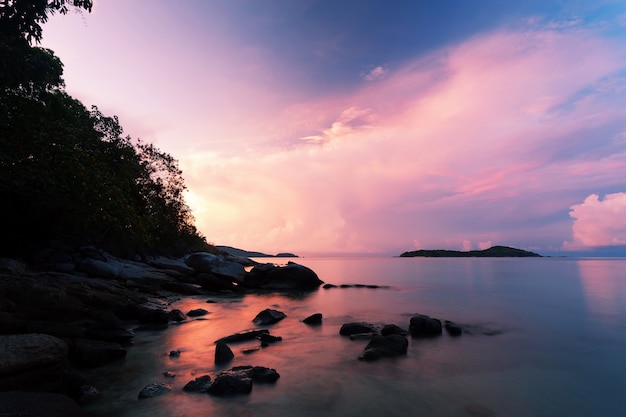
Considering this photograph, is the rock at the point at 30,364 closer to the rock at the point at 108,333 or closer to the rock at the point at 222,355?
the rock at the point at 108,333

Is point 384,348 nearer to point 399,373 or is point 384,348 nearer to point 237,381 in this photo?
point 399,373

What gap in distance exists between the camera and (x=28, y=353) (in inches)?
272

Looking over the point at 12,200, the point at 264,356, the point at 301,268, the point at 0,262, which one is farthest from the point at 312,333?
the point at 301,268

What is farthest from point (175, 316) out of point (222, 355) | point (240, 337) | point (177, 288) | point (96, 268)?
point (96, 268)

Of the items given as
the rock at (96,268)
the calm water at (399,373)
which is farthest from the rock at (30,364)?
the rock at (96,268)

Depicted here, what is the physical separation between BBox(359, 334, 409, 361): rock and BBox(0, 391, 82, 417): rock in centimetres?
727

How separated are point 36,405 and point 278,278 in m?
29.8

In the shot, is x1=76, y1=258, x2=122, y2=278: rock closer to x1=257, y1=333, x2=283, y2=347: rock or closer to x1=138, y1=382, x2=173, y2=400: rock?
x1=257, y1=333, x2=283, y2=347: rock

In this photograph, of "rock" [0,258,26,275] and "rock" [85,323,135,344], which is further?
"rock" [0,258,26,275]

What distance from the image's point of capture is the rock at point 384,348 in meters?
10.2

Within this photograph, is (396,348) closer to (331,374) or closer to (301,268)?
(331,374)

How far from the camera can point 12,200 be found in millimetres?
20016

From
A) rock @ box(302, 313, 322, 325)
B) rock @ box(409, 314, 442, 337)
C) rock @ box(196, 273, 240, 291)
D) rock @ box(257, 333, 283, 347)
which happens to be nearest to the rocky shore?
rock @ box(257, 333, 283, 347)

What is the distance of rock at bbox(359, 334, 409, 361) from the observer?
402 inches
